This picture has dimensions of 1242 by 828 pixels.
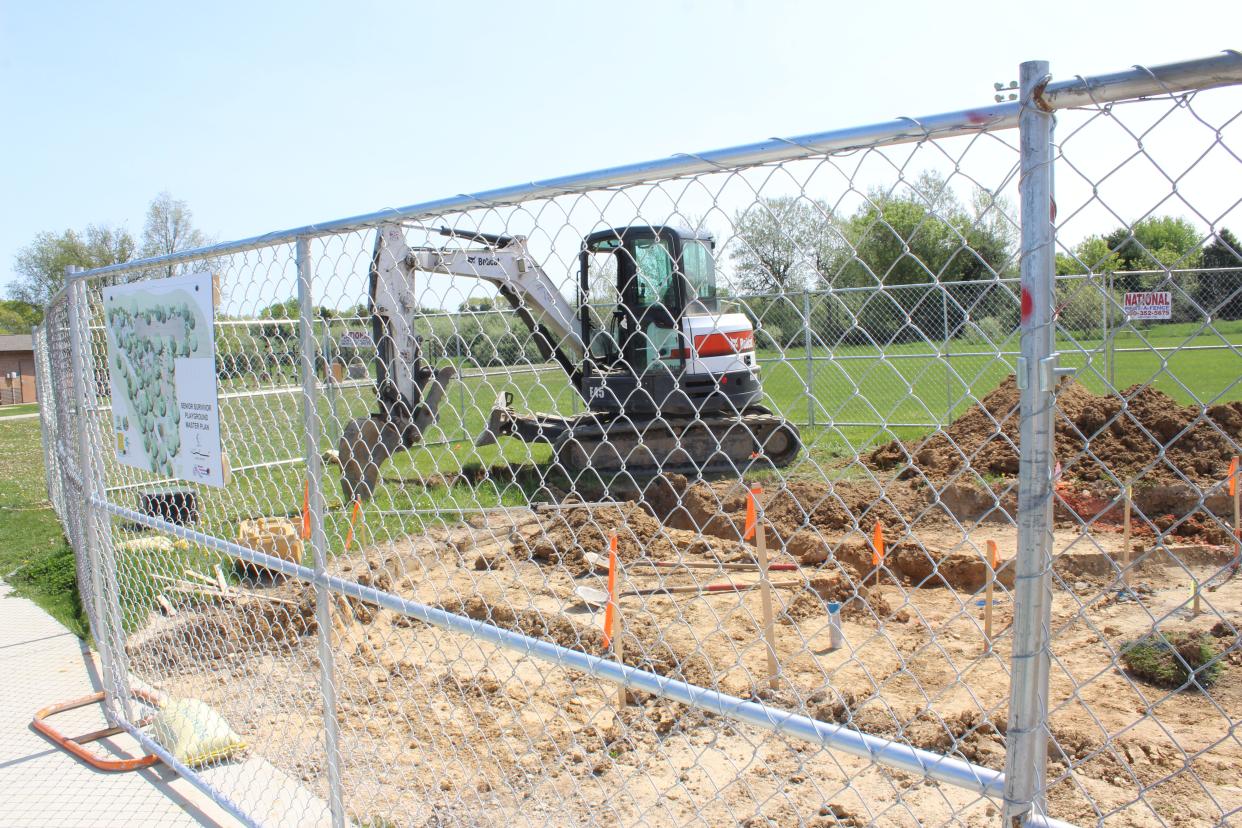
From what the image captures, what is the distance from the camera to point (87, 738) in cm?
458

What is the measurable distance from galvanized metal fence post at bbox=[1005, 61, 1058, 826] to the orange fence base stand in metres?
4.28

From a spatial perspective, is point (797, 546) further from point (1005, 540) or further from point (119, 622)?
point (119, 622)

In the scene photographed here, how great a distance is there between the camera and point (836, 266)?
1725 mm

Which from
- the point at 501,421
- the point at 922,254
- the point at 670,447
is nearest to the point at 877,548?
the point at 922,254

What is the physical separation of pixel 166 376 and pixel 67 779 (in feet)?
6.96

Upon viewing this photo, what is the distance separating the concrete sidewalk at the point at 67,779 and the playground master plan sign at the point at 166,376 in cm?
150

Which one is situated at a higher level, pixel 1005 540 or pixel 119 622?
pixel 119 622

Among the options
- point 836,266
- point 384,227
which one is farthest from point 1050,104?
point 384,227

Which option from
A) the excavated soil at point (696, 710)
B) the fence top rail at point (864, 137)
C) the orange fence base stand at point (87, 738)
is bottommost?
the excavated soil at point (696, 710)

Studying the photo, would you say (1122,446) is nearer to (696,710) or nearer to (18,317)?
(696,710)

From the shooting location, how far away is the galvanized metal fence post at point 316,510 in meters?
2.84

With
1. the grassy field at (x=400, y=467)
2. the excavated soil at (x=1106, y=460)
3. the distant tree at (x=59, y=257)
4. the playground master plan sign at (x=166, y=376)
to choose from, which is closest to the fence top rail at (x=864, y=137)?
the playground master plan sign at (x=166, y=376)

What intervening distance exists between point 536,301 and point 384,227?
7.51 meters

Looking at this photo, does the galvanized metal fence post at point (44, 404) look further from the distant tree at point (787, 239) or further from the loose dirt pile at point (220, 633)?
the distant tree at point (787, 239)
